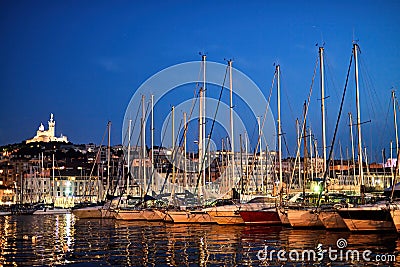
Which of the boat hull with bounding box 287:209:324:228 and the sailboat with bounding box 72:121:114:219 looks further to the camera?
the sailboat with bounding box 72:121:114:219

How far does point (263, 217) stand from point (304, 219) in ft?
13.4

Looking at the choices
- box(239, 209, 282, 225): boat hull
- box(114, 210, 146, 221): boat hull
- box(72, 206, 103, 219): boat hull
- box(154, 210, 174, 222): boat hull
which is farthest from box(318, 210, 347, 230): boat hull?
box(72, 206, 103, 219): boat hull

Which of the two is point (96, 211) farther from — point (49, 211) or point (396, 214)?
point (396, 214)

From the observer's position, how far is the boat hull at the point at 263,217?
3938 cm

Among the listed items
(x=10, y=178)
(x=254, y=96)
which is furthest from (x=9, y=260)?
(x=10, y=178)

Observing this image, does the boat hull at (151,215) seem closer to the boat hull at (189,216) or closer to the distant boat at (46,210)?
the boat hull at (189,216)

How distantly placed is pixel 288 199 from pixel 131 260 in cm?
2108

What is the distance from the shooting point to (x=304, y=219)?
36.4 meters

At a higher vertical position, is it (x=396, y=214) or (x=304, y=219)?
(x=396, y=214)

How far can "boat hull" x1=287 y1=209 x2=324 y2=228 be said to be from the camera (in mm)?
35969

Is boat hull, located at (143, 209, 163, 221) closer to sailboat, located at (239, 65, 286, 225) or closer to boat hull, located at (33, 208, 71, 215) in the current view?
sailboat, located at (239, 65, 286, 225)

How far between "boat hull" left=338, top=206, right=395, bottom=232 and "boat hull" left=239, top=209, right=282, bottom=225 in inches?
287

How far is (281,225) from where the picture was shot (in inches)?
1553

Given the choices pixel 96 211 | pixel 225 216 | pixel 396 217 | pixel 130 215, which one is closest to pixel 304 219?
pixel 225 216
